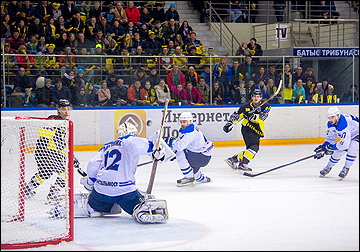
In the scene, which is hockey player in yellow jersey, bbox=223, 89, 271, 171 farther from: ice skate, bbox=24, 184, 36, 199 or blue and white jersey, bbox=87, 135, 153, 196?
ice skate, bbox=24, 184, 36, 199

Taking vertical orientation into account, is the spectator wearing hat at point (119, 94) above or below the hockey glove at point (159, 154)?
above

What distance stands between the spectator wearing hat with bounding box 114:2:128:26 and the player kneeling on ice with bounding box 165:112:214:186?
19.3 ft

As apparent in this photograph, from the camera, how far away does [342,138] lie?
5.98m

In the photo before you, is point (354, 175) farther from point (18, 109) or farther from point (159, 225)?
point (18, 109)

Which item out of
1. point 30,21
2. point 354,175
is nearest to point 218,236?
point 354,175

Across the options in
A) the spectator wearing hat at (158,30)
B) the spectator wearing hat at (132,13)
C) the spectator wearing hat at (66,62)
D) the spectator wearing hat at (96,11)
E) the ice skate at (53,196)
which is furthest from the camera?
the spectator wearing hat at (132,13)

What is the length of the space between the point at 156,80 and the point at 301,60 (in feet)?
10.7

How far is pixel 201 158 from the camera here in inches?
231

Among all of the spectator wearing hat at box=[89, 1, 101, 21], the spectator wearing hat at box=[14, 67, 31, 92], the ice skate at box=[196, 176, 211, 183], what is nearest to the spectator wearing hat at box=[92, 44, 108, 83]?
the spectator wearing hat at box=[14, 67, 31, 92]

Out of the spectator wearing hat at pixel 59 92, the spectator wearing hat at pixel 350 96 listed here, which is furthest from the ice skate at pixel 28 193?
the spectator wearing hat at pixel 350 96

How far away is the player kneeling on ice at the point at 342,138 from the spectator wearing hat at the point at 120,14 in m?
6.26

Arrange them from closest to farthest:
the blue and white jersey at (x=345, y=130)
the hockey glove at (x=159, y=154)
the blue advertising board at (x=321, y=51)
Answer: the hockey glove at (x=159, y=154), the blue and white jersey at (x=345, y=130), the blue advertising board at (x=321, y=51)

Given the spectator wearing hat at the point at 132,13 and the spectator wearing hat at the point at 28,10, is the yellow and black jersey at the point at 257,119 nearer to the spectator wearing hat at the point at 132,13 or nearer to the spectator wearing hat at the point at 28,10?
the spectator wearing hat at the point at 132,13

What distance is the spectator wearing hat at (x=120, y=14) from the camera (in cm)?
1102
